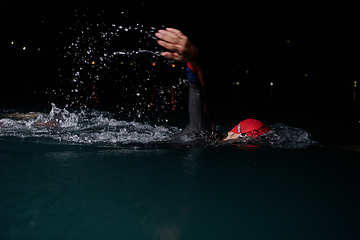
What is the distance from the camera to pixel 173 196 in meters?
2.19

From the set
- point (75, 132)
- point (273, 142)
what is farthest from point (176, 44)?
point (75, 132)

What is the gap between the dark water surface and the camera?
1712 millimetres

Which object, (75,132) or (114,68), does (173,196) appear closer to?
(75,132)

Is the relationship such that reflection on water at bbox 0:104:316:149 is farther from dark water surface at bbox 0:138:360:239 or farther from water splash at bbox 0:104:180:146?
dark water surface at bbox 0:138:360:239

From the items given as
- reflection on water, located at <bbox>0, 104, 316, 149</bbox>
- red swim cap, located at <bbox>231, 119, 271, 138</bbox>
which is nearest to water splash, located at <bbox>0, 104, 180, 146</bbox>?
reflection on water, located at <bbox>0, 104, 316, 149</bbox>

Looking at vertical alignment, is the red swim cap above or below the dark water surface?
above

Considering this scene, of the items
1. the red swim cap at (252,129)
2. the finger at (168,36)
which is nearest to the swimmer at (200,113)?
the red swim cap at (252,129)

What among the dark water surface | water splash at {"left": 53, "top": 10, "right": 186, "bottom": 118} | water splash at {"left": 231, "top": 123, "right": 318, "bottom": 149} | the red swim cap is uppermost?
water splash at {"left": 53, "top": 10, "right": 186, "bottom": 118}

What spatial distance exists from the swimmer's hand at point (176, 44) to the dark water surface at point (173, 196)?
3.29 feet

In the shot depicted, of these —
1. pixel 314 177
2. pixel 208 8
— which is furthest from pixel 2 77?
pixel 314 177

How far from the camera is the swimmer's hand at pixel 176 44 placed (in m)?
3.01

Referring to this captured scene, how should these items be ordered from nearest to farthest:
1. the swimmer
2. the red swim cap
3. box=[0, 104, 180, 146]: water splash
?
the swimmer → the red swim cap → box=[0, 104, 180, 146]: water splash

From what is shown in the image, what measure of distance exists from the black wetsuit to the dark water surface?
716mm

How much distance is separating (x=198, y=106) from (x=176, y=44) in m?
1.15
